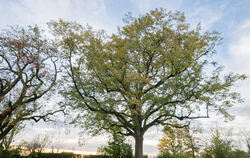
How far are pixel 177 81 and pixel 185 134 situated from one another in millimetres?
10707

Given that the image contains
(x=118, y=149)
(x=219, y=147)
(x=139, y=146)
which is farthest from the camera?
(x=118, y=149)

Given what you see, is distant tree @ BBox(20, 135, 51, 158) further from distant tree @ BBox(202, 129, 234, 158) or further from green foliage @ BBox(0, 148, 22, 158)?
distant tree @ BBox(202, 129, 234, 158)

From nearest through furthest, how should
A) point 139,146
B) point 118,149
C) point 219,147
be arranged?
1. point 219,147
2. point 139,146
3. point 118,149

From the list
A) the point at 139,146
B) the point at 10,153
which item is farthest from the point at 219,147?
the point at 10,153

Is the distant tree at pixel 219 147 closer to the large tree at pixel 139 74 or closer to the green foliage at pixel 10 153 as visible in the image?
the large tree at pixel 139 74

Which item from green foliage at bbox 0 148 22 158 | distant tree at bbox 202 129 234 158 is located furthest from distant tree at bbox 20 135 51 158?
distant tree at bbox 202 129 234 158

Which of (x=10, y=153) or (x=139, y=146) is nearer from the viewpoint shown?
(x=10, y=153)

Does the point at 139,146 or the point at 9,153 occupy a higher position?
the point at 139,146

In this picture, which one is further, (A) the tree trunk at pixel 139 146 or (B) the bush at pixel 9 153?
(A) the tree trunk at pixel 139 146

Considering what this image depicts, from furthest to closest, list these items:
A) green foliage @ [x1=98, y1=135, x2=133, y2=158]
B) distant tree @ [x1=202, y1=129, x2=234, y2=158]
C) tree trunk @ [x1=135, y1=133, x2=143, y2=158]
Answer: green foliage @ [x1=98, y1=135, x2=133, y2=158]
tree trunk @ [x1=135, y1=133, x2=143, y2=158]
distant tree @ [x1=202, y1=129, x2=234, y2=158]

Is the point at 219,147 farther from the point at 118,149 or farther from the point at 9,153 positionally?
the point at 9,153

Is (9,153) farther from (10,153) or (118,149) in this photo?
(118,149)

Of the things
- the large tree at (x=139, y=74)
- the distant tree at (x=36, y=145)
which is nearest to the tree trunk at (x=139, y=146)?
the large tree at (x=139, y=74)

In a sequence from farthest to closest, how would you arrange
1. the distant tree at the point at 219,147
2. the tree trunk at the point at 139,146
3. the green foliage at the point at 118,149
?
1. the green foliage at the point at 118,149
2. the tree trunk at the point at 139,146
3. the distant tree at the point at 219,147
